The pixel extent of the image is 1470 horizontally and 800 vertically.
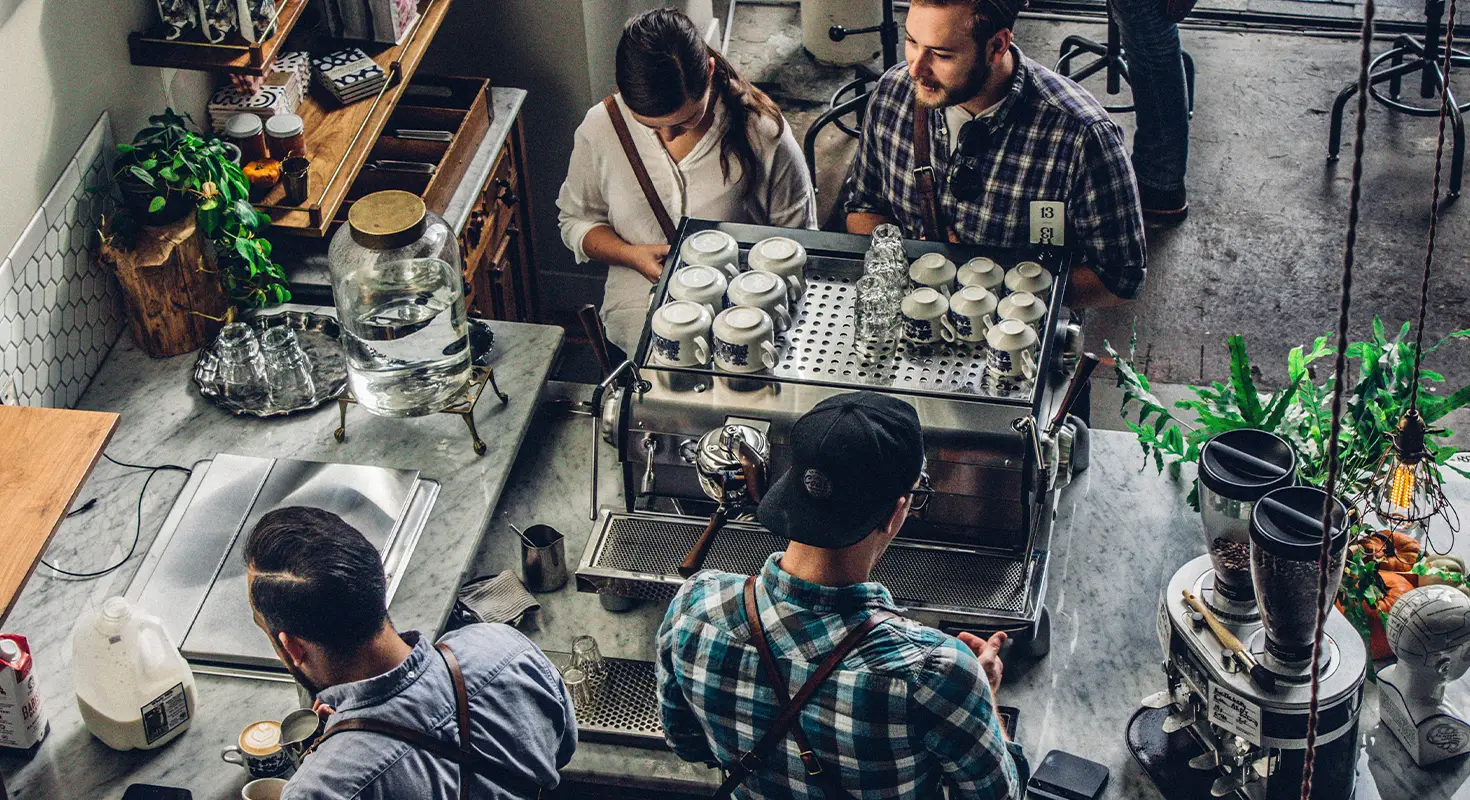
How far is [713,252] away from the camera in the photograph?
300 cm

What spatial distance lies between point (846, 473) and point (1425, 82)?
4986mm

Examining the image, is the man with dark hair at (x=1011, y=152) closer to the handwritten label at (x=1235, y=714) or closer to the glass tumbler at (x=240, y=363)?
the handwritten label at (x=1235, y=714)

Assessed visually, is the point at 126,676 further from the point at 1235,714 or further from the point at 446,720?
the point at 1235,714

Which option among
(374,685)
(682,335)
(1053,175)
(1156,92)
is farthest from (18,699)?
(1156,92)

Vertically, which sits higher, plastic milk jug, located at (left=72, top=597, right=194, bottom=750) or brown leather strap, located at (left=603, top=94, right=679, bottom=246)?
brown leather strap, located at (left=603, top=94, right=679, bottom=246)

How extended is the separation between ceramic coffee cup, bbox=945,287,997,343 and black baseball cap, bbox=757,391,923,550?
685mm

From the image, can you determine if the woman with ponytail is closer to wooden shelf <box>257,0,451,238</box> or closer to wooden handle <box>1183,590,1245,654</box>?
wooden shelf <box>257,0,451,238</box>

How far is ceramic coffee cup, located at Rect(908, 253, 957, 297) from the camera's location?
9.47ft

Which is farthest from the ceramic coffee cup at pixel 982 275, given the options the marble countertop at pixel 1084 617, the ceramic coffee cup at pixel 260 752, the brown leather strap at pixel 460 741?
the ceramic coffee cup at pixel 260 752

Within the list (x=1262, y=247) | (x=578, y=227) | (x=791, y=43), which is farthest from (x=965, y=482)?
(x=791, y=43)

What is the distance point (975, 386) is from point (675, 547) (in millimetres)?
625

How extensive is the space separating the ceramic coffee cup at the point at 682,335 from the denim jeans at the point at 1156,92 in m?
3.05

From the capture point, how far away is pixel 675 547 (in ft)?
9.29

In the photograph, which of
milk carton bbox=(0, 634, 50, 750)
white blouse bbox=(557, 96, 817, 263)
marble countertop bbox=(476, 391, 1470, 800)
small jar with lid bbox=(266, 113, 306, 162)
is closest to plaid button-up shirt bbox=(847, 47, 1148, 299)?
white blouse bbox=(557, 96, 817, 263)
